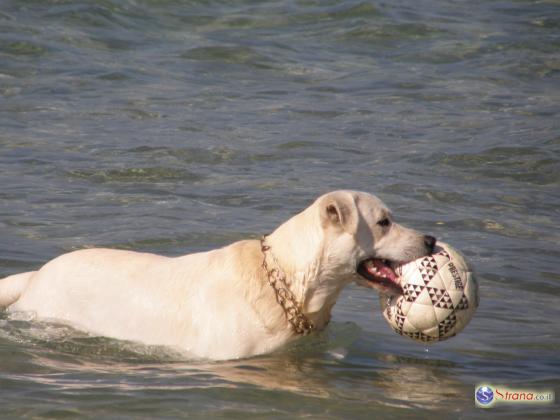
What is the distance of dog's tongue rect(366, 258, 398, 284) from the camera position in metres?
8.31

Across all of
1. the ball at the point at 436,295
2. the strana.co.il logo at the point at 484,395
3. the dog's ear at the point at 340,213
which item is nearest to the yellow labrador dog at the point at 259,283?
the dog's ear at the point at 340,213

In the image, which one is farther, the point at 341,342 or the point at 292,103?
the point at 292,103

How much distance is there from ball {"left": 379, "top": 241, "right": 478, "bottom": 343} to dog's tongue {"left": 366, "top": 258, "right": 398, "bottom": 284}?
10 cm

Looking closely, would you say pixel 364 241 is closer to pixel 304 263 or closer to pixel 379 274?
pixel 379 274

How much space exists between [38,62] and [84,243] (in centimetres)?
1014

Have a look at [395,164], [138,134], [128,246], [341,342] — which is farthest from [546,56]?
[341,342]

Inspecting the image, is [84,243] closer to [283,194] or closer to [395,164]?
[283,194]

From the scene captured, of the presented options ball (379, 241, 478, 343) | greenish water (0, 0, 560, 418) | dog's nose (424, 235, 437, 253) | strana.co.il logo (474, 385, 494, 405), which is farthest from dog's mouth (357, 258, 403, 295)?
strana.co.il logo (474, 385, 494, 405)

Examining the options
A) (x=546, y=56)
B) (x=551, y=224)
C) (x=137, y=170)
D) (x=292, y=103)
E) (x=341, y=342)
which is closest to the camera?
(x=341, y=342)

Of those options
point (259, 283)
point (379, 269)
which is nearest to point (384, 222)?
point (379, 269)

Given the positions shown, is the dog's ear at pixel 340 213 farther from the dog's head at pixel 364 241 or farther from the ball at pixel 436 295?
the ball at pixel 436 295

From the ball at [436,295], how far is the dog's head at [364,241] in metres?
0.11

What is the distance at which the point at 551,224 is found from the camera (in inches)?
514

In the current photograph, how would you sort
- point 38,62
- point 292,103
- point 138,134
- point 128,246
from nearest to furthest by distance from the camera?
point 128,246 → point 138,134 → point 292,103 → point 38,62
